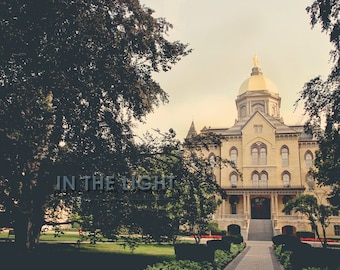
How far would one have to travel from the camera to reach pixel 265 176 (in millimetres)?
52500

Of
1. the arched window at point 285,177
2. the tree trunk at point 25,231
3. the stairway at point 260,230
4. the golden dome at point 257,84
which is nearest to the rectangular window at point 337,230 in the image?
the arched window at point 285,177

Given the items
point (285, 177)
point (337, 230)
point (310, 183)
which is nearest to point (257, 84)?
point (285, 177)

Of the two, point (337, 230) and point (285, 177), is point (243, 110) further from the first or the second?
point (337, 230)

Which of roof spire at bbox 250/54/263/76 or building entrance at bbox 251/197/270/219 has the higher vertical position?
roof spire at bbox 250/54/263/76

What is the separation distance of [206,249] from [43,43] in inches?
462

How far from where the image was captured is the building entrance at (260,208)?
2045 inches

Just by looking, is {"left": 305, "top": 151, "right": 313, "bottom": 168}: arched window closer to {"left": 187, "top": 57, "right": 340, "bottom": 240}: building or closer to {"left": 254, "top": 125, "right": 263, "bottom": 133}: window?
{"left": 187, "top": 57, "right": 340, "bottom": 240}: building

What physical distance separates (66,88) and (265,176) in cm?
4599

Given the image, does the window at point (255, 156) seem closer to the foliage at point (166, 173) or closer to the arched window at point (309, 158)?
the arched window at point (309, 158)

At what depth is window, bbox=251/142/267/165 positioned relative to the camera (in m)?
53.2

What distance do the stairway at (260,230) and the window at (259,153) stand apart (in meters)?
8.58

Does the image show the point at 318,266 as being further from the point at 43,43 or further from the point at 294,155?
the point at 294,155

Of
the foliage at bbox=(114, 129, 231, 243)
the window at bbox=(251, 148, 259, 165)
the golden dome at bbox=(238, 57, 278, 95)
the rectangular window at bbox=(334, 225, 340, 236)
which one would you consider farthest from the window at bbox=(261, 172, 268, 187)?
the foliage at bbox=(114, 129, 231, 243)

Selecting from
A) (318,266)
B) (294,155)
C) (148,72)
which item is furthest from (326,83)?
(294,155)
